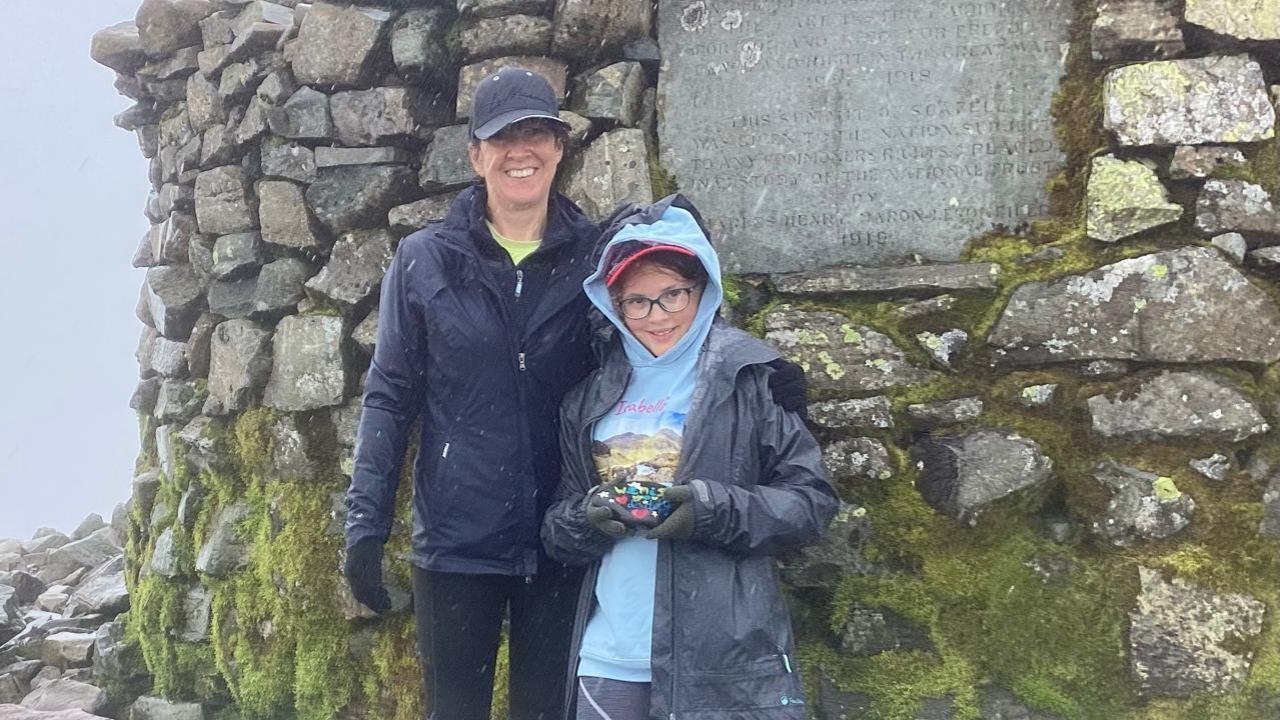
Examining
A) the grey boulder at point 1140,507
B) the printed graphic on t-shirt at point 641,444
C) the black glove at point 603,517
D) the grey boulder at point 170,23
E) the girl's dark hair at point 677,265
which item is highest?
the grey boulder at point 170,23

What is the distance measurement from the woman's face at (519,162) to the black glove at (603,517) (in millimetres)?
982

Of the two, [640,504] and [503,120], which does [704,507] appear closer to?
[640,504]

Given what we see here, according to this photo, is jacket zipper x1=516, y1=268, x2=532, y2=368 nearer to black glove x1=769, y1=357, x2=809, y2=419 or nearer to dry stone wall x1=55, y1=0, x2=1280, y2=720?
black glove x1=769, y1=357, x2=809, y2=419

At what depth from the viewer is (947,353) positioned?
12.2ft

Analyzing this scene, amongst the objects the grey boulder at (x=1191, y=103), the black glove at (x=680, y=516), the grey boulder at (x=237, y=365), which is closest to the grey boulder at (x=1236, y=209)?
the grey boulder at (x=1191, y=103)

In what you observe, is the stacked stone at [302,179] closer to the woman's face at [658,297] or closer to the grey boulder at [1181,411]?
the woman's face at [658,297]

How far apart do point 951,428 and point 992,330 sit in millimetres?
376

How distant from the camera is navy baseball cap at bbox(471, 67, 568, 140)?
3.01m

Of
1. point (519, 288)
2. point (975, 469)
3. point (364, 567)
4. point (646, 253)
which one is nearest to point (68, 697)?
point (364, 567)

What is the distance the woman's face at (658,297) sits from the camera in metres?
2.80

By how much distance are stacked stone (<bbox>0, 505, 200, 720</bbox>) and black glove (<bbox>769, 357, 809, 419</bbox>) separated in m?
3.62

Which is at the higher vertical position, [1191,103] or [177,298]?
[1191,103]

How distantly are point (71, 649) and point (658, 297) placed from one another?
508 centimetres

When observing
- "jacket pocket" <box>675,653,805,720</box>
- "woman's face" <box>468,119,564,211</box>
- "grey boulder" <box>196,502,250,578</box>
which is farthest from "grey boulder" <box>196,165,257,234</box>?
"jacket pocket" <box>675,653,805,720</box>
